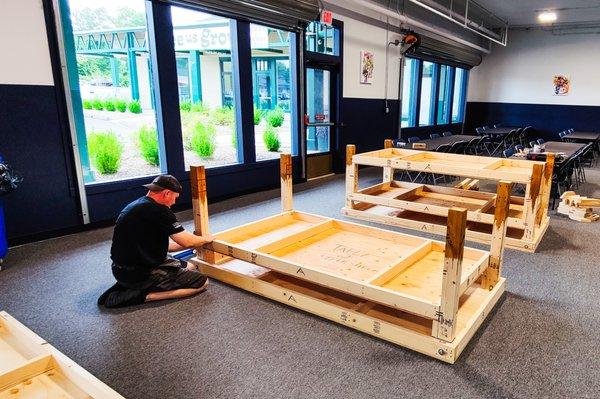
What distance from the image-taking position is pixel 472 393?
215cm

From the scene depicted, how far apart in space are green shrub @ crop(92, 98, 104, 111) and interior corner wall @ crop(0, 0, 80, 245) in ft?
1.86

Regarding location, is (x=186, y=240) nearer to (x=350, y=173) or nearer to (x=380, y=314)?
(x=380, y=314)

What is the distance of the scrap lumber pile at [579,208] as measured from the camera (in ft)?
17.1

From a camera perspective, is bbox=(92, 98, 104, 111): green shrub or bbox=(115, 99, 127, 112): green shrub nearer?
bbox=(92, 98, 104, 111): green shrub

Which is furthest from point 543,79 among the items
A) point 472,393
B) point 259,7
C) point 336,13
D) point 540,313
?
point 472,393

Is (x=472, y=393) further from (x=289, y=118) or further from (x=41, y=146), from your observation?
(x=289, y=118)

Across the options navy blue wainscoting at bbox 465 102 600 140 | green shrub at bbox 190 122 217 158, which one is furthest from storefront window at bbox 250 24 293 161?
navy blue wainscoting at bbox 465 102 600 140

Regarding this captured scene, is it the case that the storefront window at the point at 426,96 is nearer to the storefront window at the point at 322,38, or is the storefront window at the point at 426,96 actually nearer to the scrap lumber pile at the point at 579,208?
the storefront window at the point at 322,38

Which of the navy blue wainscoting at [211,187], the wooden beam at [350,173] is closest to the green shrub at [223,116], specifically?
the navy blue wainscoting at [211,187]

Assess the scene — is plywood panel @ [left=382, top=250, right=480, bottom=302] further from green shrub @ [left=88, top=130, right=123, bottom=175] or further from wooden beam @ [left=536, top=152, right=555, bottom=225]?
green shrub @ [left=88, top=130, right=123, bottom=175]

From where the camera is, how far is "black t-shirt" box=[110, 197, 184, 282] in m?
2.86

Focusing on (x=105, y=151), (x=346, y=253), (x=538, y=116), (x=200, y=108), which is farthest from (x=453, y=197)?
(x=538, y=116)

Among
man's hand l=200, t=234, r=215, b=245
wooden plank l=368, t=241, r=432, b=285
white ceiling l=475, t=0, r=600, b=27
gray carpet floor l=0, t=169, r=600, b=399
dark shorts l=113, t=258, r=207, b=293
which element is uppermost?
white ceiling l=475, t=0, r=600, b=27

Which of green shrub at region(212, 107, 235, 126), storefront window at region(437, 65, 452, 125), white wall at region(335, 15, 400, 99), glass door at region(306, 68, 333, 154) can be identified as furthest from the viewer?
storefront window at region(437, 65, 452, 125)
